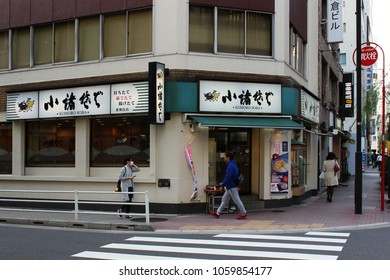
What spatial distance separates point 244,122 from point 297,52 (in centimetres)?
570

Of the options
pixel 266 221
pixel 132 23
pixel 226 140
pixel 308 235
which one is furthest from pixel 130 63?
pixel 308 235

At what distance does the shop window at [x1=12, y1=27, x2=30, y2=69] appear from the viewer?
1798 centimetres

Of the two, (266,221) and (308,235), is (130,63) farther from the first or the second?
(308,235)

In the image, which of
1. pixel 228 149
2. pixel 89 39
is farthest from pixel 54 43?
pixel 228 149

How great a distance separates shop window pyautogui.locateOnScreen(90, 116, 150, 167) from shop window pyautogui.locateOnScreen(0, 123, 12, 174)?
408 cm

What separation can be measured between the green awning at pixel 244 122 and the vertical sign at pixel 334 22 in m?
9.97

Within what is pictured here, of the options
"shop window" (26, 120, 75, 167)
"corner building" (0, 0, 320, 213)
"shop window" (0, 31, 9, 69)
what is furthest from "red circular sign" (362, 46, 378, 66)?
"shop window" (0, 31, 9, 69)

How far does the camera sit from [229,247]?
9547 millimetres

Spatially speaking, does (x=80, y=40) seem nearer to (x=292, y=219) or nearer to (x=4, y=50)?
(x=4, y=50)

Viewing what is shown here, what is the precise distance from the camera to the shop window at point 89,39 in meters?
16.4

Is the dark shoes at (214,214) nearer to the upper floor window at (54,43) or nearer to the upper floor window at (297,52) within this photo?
the upper floor window at (297,52)

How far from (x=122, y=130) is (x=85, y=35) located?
3.84 metres

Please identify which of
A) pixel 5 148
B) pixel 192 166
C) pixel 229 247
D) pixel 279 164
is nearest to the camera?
pixel 229 247

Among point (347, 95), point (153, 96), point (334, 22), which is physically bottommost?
point (153, 96)
